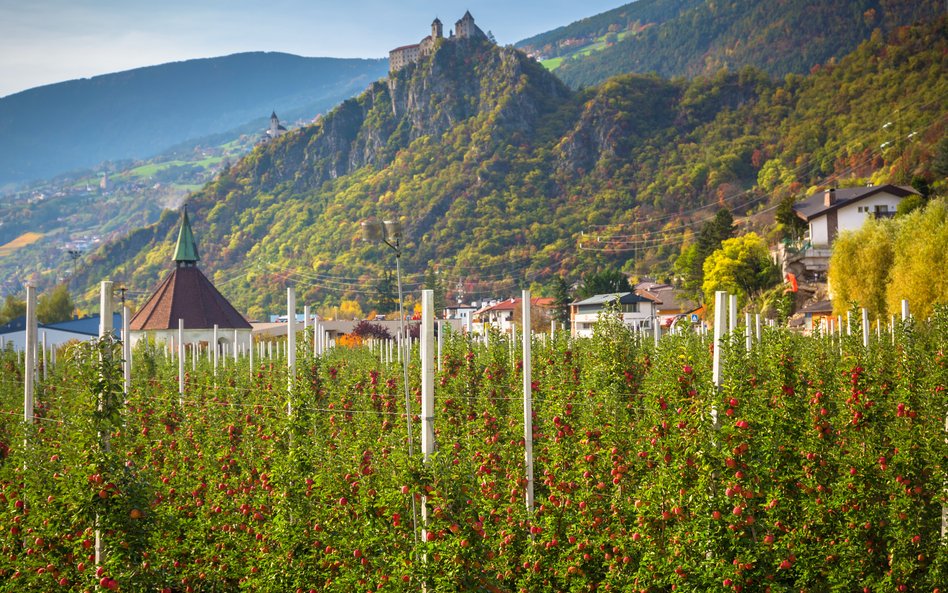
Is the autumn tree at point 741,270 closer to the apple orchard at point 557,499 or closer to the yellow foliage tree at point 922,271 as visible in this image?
the yellow foliage tree at point 922,271

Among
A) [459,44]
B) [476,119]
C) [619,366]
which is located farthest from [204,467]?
[459,44]

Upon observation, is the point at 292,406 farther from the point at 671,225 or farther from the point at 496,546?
the point at 671,225

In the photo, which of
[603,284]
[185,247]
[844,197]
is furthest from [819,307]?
[185,247]

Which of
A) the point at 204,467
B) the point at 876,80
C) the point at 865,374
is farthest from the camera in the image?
the point at 876,80

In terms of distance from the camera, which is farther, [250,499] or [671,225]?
[671,225]

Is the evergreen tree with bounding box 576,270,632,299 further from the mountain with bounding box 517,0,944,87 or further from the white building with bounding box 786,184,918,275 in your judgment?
the mountain with bounding box 517,0,944,87

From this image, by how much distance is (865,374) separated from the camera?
13.6m

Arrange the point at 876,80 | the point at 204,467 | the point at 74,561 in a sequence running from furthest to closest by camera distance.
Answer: the point at 876,80 < the point at 204,467 < the point at 74,561

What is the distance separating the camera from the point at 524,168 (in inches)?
5910

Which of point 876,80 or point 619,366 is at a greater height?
point 876,80

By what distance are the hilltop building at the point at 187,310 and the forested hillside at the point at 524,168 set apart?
48996 millimetres

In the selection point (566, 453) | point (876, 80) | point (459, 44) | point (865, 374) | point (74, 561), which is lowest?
point (74, 561)

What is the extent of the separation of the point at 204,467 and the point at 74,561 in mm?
3649

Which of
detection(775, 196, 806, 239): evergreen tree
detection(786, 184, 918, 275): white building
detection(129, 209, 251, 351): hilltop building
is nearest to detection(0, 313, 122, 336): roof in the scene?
detection(129, 209, 251, 351): hilltop building
